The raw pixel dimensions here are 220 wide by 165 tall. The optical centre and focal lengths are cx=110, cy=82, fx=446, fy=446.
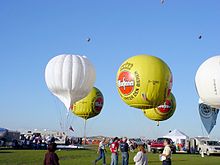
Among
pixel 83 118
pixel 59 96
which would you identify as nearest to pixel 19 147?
pixel 83 118

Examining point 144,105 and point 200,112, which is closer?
point 144,105

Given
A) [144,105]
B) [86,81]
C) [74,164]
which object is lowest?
[74,164]

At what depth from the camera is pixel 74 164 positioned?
2194 cm

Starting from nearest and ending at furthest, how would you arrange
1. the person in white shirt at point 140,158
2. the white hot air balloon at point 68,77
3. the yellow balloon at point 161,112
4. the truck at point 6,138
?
the person in white shirt at point 140,158 → the white hot air balloon at point 68,77 → the yellow balloon at point 161,112 → the truck at point 6,138

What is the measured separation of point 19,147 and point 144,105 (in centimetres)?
2145

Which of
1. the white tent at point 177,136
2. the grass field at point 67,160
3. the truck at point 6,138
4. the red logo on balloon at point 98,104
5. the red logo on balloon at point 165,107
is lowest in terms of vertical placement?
the grass field at point 67,160

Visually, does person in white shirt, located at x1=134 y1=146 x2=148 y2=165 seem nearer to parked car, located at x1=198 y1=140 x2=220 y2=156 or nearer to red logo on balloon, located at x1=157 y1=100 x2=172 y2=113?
red logo on balloon, located at x1=157 y1=100 x2=172 y2=113

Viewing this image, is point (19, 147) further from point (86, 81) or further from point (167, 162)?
point (167, 162)

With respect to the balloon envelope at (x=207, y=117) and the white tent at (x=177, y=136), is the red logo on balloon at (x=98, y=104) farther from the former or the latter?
the white tent at (x=177, y=136)

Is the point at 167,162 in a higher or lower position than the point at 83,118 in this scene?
lower

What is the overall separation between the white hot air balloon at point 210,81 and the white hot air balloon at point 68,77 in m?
10.4

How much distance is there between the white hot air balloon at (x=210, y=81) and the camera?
1692 cm

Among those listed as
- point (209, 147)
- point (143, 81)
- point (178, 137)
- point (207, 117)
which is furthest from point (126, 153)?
point (178, 137)

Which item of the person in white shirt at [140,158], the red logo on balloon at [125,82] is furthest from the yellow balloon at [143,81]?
the person in white shirt at [140,158]
